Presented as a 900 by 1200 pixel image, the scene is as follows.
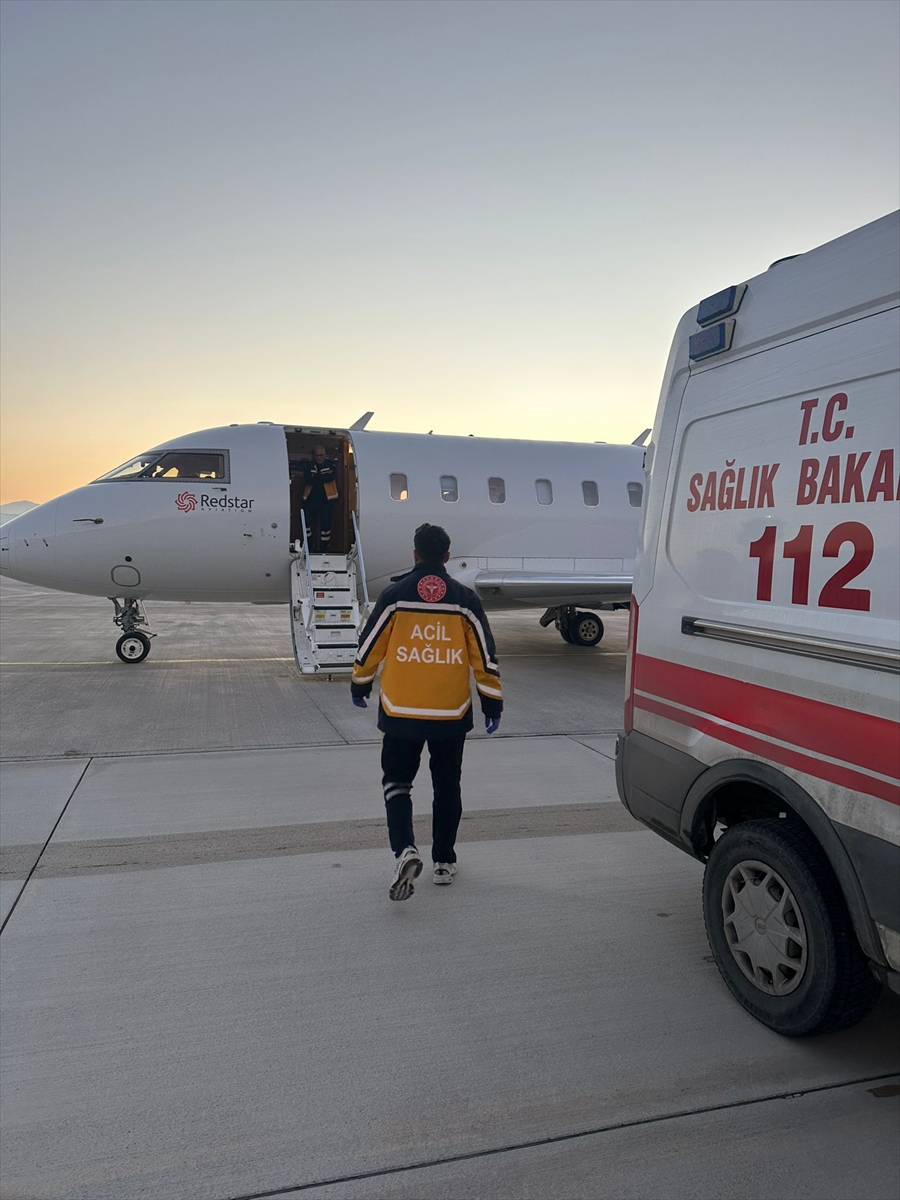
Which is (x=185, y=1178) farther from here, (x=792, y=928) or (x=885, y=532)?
(x=885, y=532)

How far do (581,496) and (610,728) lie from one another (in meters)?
5.71

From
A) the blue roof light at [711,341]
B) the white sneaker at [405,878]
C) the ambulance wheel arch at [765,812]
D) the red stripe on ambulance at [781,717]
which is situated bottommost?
the white sneaker at [405,878]

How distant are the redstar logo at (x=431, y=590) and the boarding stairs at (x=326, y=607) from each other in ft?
20.1

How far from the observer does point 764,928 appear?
2969 millimetres

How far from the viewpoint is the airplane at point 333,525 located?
10.8 meters

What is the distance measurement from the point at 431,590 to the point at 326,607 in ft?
22.1

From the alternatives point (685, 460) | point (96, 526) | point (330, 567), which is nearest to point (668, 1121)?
point (685, 460)

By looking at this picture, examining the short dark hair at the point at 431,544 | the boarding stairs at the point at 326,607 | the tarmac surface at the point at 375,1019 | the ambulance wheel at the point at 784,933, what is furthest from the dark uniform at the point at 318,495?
the ambulance wheel at the point at 784,933

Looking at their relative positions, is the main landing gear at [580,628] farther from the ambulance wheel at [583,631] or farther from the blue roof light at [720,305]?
the blue roof light at [720,305]

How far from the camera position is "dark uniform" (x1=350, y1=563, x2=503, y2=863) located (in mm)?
3967

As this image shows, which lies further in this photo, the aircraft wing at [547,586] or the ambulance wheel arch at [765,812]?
the aircraft wing at [547,586]

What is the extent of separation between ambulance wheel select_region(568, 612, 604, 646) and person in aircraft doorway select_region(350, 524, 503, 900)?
10.6 metres

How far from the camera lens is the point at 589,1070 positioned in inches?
108

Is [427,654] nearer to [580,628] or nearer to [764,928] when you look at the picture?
[764,928]
